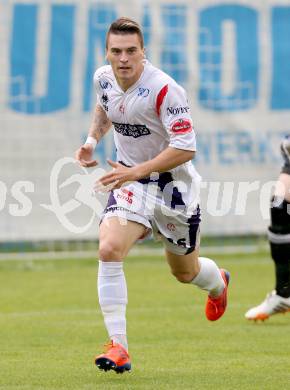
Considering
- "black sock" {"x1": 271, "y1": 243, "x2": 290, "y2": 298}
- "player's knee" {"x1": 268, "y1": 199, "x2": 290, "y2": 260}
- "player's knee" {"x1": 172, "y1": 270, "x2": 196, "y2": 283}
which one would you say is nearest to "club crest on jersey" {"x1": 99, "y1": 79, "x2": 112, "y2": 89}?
"player's knee" {"x1": 172, "y1": 270, "x2": 196, "y2": 283}

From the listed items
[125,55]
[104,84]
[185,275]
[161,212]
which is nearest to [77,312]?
[185,275]

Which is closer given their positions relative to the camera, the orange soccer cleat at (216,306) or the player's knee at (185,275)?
the player's knee at (185,275)

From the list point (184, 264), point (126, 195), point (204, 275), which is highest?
point (126, 195)

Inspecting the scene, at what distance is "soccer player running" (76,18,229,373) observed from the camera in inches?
245

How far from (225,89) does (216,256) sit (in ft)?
6.64

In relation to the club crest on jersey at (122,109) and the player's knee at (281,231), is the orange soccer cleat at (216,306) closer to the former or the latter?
the player's knee at (281,231)

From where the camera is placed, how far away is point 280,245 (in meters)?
8.72

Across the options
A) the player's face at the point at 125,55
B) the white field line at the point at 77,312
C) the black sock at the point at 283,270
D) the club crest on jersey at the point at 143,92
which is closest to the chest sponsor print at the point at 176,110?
the club crest on jersey at the point at 143,92

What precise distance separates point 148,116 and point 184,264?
1102 millimetres

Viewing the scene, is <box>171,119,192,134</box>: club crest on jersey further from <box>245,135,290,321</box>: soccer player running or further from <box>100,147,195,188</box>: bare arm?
<box>245,135,290,321</box>: soccer player running

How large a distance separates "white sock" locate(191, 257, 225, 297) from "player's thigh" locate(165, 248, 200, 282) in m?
0.07

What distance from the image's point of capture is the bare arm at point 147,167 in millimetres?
6113

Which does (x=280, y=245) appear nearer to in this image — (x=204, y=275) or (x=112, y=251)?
(x=204, y=275)

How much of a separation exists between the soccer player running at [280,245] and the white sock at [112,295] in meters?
2.49
